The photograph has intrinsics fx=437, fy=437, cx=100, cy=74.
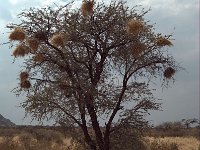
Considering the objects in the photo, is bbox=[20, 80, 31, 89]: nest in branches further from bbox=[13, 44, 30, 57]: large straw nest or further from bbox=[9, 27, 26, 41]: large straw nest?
bbox=[9, 27, 26, 41]: large straw nest

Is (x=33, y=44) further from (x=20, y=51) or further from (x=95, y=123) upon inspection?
(x=95, y=123)

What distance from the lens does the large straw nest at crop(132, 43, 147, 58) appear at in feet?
37.3

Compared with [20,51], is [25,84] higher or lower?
lower

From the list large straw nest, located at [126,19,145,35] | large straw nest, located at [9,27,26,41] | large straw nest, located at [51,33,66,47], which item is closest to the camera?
large straw nest, located at [126,19,145,35]

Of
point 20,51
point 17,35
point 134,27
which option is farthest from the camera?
point 20,51

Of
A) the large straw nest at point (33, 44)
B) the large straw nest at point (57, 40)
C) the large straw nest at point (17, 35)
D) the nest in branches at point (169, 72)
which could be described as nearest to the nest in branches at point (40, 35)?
the large straw nest at point (33, 44)

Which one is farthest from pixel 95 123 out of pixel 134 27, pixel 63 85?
pixel 134 27

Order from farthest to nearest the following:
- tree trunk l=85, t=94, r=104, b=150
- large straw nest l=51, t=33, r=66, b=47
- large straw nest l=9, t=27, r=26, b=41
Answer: tree trunk l=85, t=94, r=104, b=150
large straw nest l=9, t=27, r=26, b=41
large straw nest l=51, t=33, r=66, b=47

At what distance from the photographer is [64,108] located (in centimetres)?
1221

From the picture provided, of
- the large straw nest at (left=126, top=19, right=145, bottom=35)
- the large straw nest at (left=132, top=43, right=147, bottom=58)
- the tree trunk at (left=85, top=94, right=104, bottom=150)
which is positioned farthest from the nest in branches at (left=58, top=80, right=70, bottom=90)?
the large straw nest at (left=126, top=19, right=145, bottom=35)

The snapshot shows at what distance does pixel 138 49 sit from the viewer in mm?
11359

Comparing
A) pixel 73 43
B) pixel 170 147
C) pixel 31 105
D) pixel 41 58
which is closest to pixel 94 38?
pixel 73 43

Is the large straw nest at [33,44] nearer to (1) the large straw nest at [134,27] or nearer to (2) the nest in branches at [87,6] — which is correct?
(2) the nest in branches at [87,6]

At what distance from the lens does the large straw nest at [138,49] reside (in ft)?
37.3
